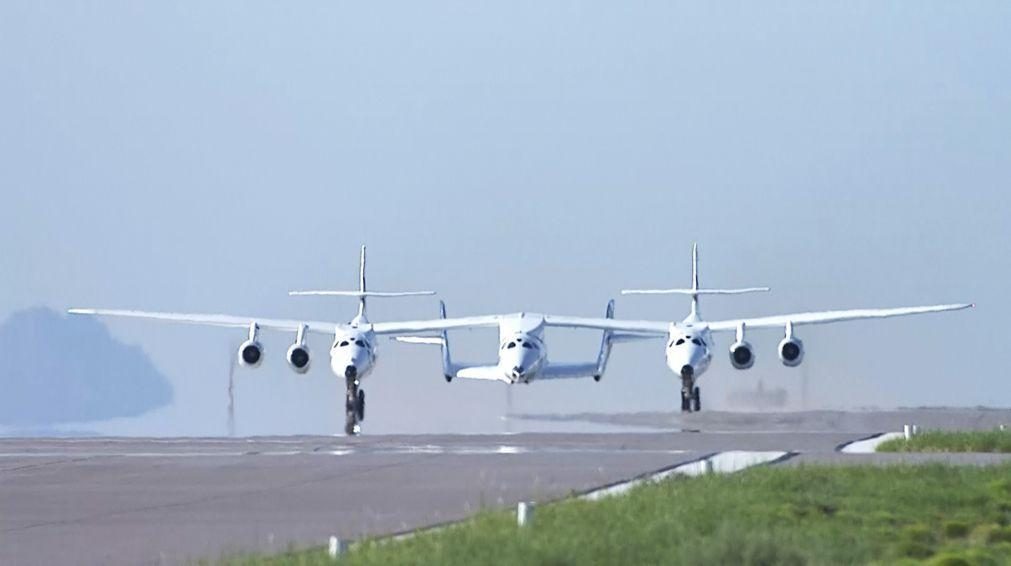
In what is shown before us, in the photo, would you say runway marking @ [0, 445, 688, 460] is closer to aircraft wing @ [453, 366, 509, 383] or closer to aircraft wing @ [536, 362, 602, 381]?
aircraft wing @ [453, 366, 509, 383]

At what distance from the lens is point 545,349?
5544cm

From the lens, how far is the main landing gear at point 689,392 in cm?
5300

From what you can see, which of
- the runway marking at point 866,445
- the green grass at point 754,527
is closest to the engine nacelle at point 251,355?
the runway marking at point 866,445

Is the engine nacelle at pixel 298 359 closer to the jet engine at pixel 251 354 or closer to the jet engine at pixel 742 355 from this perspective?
the jet engine at pixel 251 354

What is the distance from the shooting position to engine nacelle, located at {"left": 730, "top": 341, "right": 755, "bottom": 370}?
177 ft

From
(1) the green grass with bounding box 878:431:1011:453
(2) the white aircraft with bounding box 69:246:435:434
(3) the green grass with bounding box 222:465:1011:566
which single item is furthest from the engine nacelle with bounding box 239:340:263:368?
(3) the green grass with bounding box 222:465:1011:566

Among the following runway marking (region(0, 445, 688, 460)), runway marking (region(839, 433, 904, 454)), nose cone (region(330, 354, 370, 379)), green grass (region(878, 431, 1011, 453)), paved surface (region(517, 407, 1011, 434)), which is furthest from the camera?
nose cone (region(330, 354, 370, 379))

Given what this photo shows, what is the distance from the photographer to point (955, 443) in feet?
101

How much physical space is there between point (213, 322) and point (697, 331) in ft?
40.7

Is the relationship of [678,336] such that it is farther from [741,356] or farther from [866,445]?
[866,445]

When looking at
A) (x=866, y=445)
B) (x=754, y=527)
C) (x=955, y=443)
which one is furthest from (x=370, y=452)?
(x=754, y=527)

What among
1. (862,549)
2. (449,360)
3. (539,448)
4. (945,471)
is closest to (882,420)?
(539,448)

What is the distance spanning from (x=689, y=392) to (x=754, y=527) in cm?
3787

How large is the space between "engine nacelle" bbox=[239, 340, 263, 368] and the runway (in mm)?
10949
